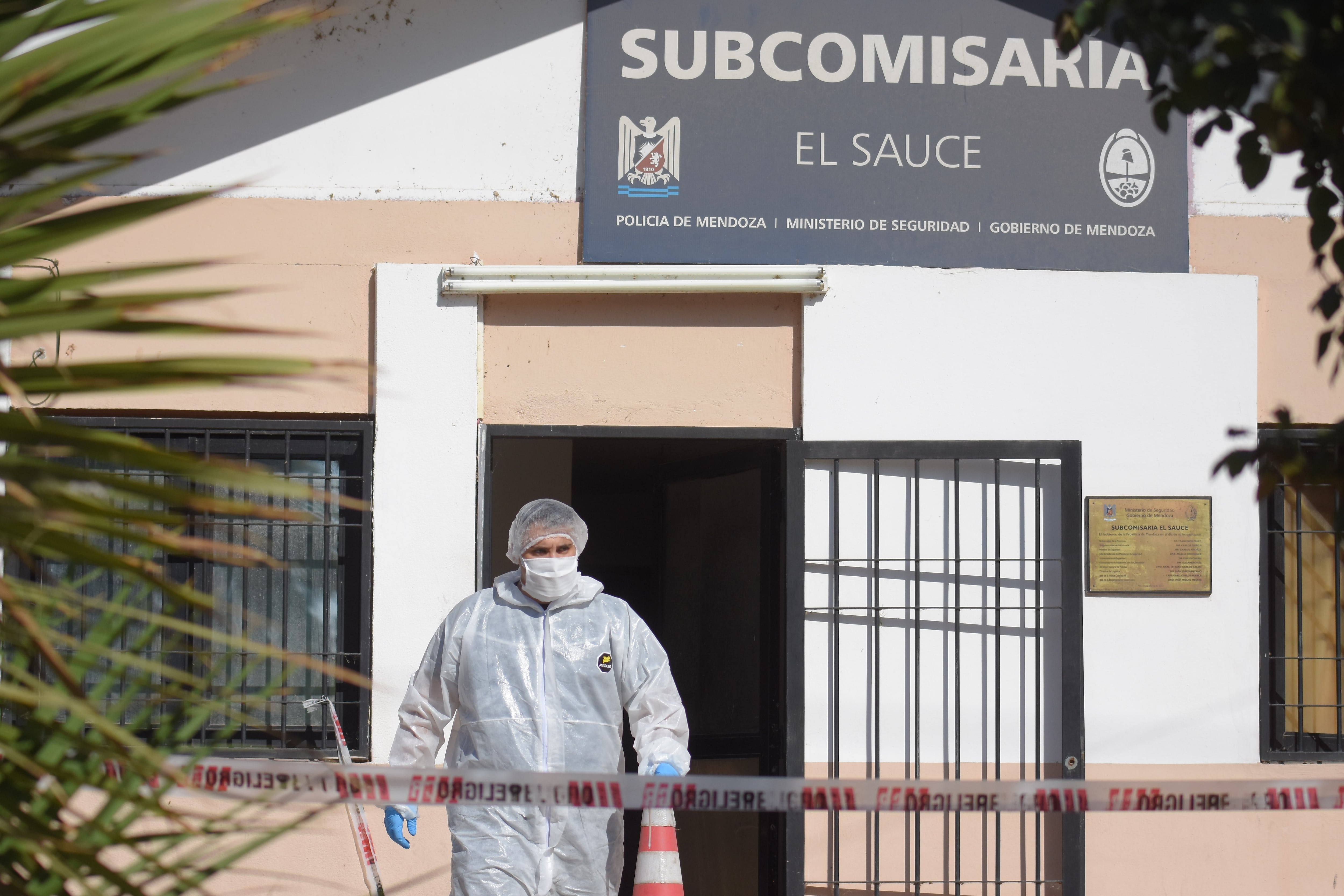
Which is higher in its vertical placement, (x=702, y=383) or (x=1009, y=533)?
(x=702, y=383)

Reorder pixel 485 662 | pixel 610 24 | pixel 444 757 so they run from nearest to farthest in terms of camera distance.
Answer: pixel 485 662 → pixel 444 757 → pixel 610 24

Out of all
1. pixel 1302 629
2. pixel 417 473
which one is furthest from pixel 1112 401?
pixel 417 473

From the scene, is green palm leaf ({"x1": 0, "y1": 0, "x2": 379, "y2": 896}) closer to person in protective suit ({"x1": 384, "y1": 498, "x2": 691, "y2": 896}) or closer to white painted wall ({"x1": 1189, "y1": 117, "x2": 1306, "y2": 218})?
Answer: person in protective suit ({"x1": 384, "y1": 498, "x2": 691, "y2": 896})

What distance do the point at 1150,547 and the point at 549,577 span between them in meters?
2.48

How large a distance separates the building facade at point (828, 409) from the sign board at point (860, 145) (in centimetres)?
6

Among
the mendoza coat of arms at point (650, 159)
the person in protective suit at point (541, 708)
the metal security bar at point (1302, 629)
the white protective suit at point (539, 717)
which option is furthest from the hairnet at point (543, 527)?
Result: the metal security bar at point (1302, 629)

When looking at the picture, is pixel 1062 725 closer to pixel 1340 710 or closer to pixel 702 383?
pixel 1340 710

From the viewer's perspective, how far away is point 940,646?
189 inches

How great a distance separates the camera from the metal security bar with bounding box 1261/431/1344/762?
192 inches

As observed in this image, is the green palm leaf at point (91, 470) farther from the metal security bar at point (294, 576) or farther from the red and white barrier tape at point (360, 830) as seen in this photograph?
the metal security bar at point (294, 576)

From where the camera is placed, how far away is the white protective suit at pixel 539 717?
3.82m

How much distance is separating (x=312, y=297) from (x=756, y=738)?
8.69 feet

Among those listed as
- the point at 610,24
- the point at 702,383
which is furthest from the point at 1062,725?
the point at 610,24

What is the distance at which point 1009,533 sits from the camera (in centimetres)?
486
